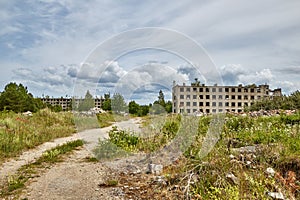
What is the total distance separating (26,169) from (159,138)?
3311 millimetres

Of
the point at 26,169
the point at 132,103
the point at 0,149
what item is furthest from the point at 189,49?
the point at 0,149

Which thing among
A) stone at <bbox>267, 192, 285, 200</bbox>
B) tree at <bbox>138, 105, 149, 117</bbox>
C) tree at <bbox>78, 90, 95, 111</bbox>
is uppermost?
tree at <bbox>78, 90, 95, 111</bbox>

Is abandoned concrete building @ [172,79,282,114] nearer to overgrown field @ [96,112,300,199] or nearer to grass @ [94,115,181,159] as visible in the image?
grass @ [94,115,181,159]

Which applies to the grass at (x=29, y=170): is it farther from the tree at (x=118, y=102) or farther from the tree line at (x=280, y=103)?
the tree line at (x=280, y=103)

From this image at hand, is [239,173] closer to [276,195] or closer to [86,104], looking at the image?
[276,195]

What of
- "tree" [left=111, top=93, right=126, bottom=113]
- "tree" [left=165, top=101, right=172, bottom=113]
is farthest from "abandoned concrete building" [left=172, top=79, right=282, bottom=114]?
"tree" [left=111, top=93, right=126, bottom=113]

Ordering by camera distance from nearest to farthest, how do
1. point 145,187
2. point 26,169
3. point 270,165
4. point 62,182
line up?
point 270,165 → point 145,187 → point 62,182 → point 26,169

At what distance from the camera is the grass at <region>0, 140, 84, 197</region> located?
5.21 meters

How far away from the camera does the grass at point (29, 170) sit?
521cm

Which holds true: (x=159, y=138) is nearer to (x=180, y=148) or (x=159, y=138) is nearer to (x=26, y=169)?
(x=180, y=148)

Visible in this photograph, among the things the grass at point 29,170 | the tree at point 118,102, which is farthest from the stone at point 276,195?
the tree at point 118,102

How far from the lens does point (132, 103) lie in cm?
806

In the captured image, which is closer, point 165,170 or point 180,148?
point 165,170

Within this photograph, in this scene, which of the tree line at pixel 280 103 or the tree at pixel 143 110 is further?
the tree line at pixel 280 103
